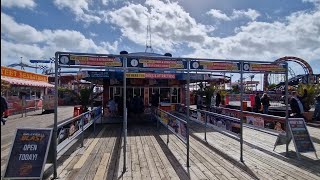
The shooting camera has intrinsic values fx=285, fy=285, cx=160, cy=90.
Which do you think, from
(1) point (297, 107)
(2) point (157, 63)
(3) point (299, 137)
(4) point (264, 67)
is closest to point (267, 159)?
(3) point (299, 137)

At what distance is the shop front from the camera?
2231cm

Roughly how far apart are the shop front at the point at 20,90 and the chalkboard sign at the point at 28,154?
15.8 m

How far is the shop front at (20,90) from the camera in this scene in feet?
73.2

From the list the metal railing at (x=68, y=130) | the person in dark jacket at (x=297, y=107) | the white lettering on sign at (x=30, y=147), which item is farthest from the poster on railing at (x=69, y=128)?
the person in dark jacket at (x=297, y=107)

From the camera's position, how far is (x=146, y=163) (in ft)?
24.7

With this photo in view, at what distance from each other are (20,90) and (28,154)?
2531 centimetres

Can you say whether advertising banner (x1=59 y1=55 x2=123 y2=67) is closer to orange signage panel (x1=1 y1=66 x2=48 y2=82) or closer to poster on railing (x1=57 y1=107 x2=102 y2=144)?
poster on railing (x1=57 y1=107 x2=102 y2=144)

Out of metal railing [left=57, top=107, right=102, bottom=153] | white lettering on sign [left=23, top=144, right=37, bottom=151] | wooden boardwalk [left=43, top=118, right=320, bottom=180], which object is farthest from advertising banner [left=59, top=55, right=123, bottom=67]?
wooden boardwalk [left=43, top=118, right=320, bottom=180]

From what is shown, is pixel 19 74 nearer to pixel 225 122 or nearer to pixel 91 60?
pixel 91 60

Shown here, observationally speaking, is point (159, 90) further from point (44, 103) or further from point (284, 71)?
point (284, 71)

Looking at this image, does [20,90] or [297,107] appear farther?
[20,90]

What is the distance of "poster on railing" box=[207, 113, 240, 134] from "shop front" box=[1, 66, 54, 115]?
1576cm

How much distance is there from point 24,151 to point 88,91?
11185mm

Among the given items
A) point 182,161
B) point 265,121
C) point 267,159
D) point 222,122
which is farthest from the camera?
point 265,121
